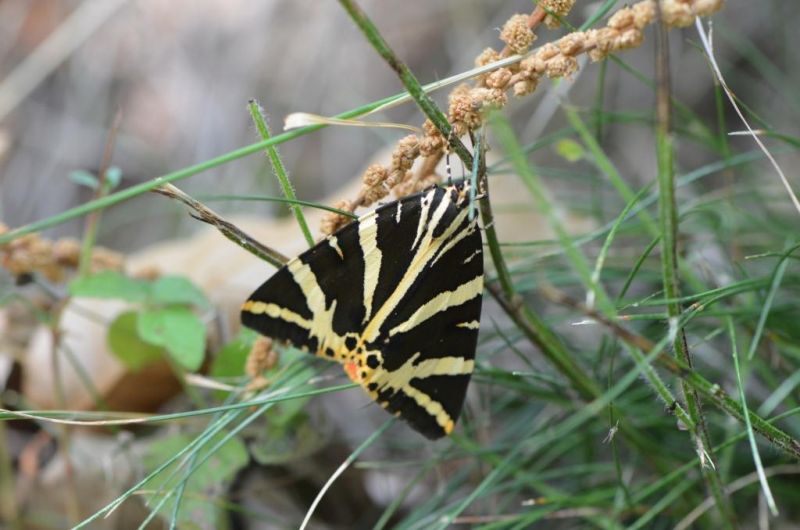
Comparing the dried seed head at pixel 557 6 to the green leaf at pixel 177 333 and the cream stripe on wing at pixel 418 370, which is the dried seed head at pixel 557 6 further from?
the green leaf at pixel 177 333

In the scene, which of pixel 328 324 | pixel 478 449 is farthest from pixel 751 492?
pixel 328 324

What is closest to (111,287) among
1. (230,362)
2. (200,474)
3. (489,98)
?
(230,362)

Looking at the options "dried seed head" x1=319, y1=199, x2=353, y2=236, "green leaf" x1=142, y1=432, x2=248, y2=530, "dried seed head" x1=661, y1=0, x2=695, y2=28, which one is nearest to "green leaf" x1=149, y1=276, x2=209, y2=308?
"green leaf" x1=142, y1=432, x2=248, y2=530

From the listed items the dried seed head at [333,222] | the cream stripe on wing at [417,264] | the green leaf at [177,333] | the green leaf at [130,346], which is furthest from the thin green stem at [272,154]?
the green leaf at [130,346]

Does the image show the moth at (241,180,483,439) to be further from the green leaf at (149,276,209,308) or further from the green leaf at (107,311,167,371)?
the green leaf at (107,311,167,371)

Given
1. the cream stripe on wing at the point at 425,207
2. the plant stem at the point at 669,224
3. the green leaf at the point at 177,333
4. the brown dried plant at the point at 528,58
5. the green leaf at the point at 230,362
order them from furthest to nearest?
the green leaf at the point at 230,362, the green leaf at the point at 177,333, the cream stripe on wing at the point at 425,207, the brown dried plant at the point at 528,58, the plant stem at the point at 669,224

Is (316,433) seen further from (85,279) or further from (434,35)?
(434,35)
